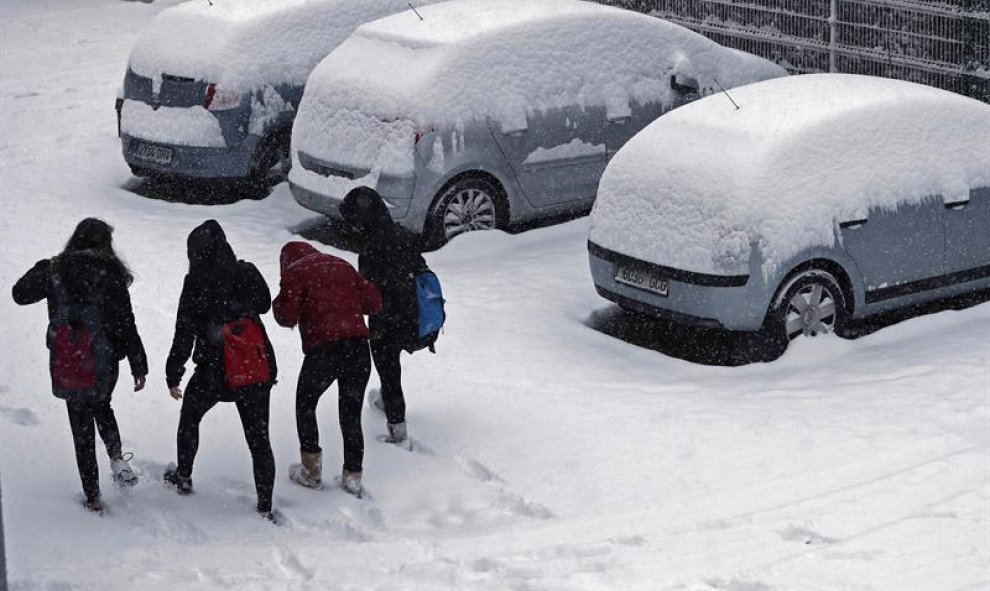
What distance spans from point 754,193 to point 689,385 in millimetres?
1148

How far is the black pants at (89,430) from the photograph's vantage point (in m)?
7.73

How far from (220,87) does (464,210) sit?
241 centimetres

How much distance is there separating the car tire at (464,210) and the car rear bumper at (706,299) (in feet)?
7.05

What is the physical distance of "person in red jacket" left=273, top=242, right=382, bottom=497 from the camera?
7.75 m

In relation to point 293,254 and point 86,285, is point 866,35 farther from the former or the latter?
point 86,285

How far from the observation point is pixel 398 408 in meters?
8.60

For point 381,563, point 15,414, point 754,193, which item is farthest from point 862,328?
point 15,414

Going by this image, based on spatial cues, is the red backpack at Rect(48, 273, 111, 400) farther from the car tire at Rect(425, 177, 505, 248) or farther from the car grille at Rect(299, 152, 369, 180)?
the car tire at Rect(425, 177, 505, 248)

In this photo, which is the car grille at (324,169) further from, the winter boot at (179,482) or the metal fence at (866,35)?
the metal fence at (866,35)

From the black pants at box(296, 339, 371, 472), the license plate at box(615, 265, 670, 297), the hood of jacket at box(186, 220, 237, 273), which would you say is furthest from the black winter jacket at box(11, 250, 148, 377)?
the license plate at box(615, 265, 670, 297)

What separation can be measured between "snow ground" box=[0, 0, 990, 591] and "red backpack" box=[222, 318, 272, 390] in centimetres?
73

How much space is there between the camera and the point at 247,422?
7758 millimetres

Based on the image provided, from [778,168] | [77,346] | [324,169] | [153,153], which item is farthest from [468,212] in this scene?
[77,346]

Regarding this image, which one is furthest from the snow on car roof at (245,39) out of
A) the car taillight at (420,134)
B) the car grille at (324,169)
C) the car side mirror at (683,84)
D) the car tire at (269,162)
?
the car side mirror at (683,84)
